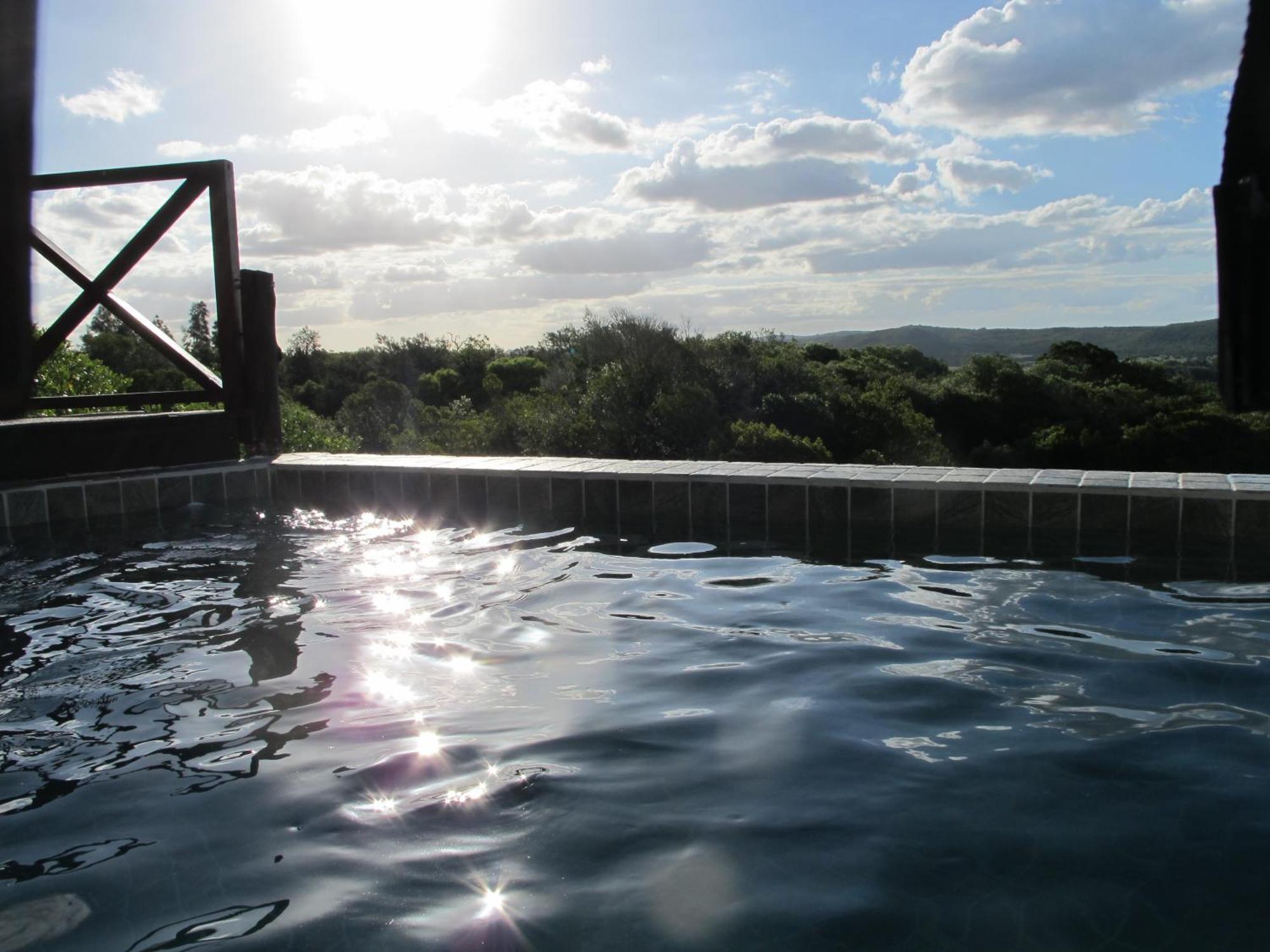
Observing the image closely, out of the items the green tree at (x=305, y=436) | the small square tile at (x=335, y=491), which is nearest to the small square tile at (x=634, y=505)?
the small square tile at (x=335, y=491)

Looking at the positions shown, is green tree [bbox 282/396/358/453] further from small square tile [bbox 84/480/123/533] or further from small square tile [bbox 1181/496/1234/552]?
small square tile [bbox 1181/496/1234/552]

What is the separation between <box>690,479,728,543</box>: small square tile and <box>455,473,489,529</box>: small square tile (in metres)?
1.36

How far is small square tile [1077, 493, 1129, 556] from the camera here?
4680 millimetres

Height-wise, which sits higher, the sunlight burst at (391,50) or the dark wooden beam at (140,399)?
the sunlight burst at (391,50)

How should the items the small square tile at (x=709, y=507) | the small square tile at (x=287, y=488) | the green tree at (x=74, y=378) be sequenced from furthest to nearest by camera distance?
the green tree at (x=74, y=378)
the small square tile at (x=287, y=488)
the small square tile at (x=709, y=507)

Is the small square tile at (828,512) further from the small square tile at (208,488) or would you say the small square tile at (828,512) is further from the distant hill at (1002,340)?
the distant hill at (1002,340)

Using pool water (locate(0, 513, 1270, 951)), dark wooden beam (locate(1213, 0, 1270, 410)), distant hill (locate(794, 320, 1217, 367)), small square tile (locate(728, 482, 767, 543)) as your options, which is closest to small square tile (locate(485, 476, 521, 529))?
small square tile (locate(728, 482, 767, 543))

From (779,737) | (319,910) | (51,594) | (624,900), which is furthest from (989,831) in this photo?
(51,594)

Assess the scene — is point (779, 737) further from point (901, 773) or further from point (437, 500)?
point (437, 500)

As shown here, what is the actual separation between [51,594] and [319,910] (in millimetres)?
3207

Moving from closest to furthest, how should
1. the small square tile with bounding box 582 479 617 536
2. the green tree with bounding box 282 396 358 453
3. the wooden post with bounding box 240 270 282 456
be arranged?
the small square tile with bounding box 582 479 617 536 → the wooden post with bounding box 240 270 282 456 → the green tree with bounding box 282 396 358 453

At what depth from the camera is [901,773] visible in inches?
97.0

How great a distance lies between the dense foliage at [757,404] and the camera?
34.4 feet

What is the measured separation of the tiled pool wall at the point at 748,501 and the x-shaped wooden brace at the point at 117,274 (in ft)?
3.16
